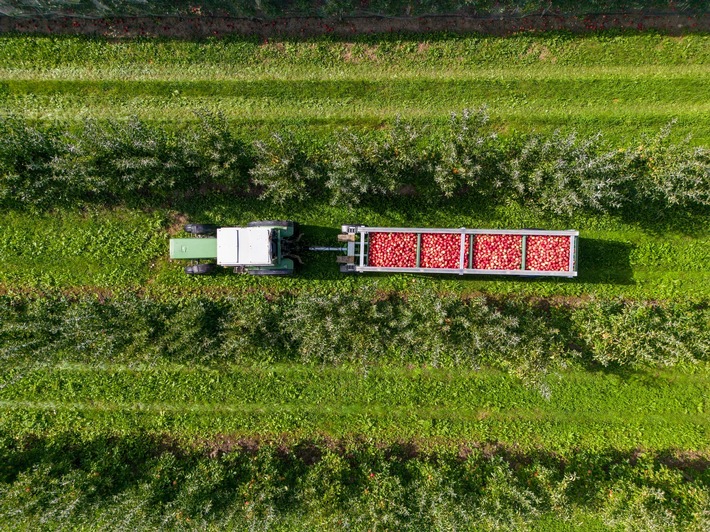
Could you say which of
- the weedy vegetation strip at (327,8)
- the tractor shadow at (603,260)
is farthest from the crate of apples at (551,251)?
the weedy vegetation strip at (327,8)

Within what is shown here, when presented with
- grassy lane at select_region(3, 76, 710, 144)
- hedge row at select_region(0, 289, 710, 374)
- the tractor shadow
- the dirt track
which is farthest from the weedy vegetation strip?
hedge row at select_region(0, 289, 710, 374)

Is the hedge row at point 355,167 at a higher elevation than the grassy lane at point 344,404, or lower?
higher

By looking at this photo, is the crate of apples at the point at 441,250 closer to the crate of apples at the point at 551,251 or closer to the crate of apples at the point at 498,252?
the crate of apples at the point at 498,252

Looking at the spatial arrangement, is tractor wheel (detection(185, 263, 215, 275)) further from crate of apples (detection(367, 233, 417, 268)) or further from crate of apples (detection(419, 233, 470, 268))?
crate of apples (detection(419, 233, 470, 268))

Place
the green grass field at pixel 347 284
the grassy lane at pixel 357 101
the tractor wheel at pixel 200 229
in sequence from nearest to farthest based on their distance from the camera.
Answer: the tractor wheel at pixel 200 229
the green grass field at pixel 347 284
the grassy lane at pixel 357 101

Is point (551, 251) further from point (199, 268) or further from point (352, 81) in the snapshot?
point (199, 268)

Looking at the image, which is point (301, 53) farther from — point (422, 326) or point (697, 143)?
point (697, 143)
